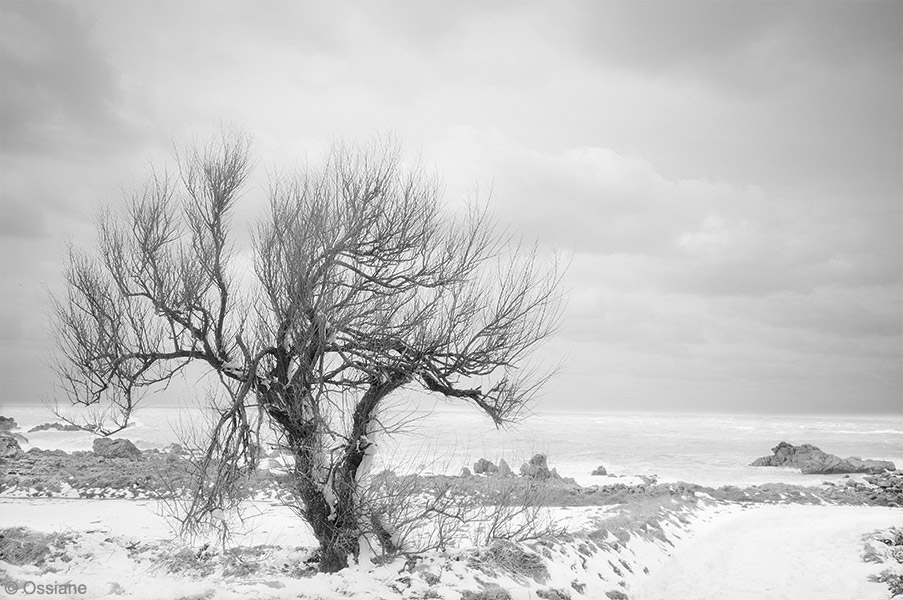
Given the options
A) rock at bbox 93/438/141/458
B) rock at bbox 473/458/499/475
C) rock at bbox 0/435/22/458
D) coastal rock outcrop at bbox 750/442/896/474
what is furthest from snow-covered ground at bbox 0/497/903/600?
coastal rock outcrop at bbox 750/442/896/474

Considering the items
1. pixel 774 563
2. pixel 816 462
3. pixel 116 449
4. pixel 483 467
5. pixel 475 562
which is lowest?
pixel 774 563

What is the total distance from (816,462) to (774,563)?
2405 centimetres

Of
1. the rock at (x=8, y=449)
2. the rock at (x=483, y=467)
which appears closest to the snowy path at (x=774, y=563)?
the rock at (x=483, y=467)

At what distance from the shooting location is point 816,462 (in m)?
33.0

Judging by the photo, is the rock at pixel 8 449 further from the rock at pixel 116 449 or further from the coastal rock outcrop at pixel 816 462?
the coastal rock outcrop at pixel 816 462

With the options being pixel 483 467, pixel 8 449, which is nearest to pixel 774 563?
pixel 483 467

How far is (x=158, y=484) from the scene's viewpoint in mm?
17859

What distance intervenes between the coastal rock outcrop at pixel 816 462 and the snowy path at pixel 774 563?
15886 millimetres

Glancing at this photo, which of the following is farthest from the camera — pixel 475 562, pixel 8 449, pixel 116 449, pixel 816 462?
pixel 816 462

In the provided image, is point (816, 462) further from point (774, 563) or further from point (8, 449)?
point (8, 449)

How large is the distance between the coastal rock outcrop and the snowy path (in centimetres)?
1589

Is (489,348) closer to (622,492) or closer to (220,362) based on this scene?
(220,362)

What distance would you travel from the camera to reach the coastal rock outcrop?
1262 inches

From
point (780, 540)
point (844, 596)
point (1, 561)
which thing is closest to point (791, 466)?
point (780, 540)
